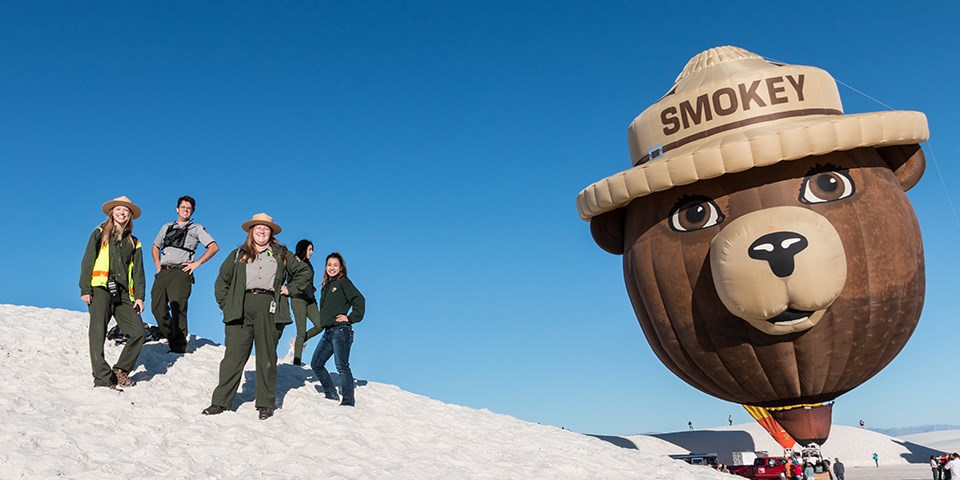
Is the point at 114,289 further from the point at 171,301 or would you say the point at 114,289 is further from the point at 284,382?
the point at 284,382


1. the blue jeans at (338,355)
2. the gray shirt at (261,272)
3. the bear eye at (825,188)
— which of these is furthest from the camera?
the bear eye at (825,188)

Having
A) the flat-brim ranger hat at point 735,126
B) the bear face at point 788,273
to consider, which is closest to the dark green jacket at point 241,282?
the flat-brim ranger hat at point 735,126

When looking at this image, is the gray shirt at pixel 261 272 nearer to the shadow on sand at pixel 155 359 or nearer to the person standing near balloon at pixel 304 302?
the shadow on sand at pixel 155 359

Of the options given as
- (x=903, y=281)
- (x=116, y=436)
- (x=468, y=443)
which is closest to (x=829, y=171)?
(x=903, y=281)

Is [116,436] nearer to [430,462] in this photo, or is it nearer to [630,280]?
[430,462]

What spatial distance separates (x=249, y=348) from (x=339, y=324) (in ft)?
4.31

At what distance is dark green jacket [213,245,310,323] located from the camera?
7.39 metres

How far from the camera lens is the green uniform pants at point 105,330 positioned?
724 cm

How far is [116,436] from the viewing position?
6023 mm

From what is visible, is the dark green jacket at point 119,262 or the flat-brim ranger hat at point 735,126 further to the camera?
the flat-brim ranger hat at point 735,126

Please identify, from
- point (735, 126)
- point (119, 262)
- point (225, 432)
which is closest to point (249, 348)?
point (225, 432)

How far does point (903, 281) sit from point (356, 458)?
7.57m

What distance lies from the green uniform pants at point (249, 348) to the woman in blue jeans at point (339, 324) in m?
1.08

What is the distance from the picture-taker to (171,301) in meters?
9.35
